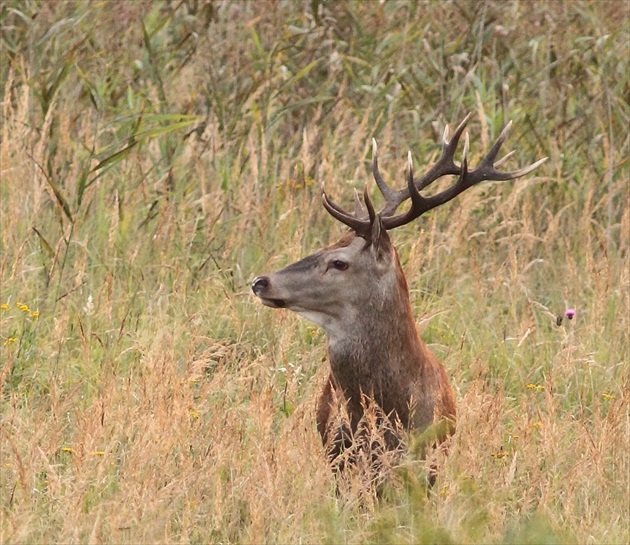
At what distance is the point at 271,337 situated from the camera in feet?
20.1

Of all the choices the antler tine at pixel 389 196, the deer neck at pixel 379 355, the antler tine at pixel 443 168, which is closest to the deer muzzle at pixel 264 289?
the deer neck at pixel 379 355

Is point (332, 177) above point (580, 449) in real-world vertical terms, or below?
above

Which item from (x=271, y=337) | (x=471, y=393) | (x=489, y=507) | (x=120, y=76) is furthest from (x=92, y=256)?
(x=489, y=507)

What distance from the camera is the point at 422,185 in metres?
5.39

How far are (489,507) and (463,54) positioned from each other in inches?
151

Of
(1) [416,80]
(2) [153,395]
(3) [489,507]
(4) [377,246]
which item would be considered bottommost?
(3) [489,507]

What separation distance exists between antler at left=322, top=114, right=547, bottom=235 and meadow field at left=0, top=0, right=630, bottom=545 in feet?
2.07

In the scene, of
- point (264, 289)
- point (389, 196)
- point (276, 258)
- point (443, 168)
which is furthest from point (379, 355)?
point (276, 258)

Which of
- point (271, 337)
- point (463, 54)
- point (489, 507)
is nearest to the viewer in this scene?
point (489, 507)

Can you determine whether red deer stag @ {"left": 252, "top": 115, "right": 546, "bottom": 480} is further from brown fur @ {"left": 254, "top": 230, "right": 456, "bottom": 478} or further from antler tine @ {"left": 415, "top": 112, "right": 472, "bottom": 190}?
antler tine @ {"left": 415, "top": 112, "right": 472, "bottom": 190}

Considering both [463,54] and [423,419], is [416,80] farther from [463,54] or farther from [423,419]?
[423,419]

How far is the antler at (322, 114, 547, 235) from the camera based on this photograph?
5.11 metres

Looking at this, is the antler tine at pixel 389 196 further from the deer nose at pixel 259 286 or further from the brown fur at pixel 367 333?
the deer nose at pixel 259 286

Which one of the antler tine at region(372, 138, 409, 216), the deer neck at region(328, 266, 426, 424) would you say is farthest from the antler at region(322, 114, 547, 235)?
the deer neck at region(328, 266, 426, 424)
